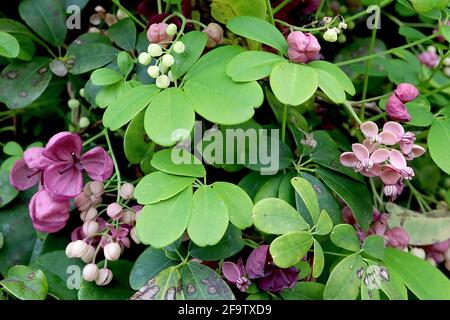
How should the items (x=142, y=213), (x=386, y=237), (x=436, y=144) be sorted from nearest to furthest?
(x=142, y=213) → (x=436, y=144) → (x=386, y=237)

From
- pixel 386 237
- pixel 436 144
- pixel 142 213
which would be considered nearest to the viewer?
pixel 142 213

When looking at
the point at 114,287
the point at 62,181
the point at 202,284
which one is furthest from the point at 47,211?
the point at 202,284

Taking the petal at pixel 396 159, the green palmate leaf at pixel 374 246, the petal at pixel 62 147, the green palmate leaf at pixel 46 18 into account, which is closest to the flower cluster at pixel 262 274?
the green palmate leaf at pixel 374 246

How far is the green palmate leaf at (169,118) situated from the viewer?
0.71m

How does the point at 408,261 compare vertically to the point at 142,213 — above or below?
below

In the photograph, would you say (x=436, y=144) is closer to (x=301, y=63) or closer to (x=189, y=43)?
(x=301, y=63)

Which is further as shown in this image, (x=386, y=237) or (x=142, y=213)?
(x=386, y=237)

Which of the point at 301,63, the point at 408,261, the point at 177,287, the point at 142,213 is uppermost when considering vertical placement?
the point at 301,63

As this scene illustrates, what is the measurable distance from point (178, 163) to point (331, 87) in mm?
255

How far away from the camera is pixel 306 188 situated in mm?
785

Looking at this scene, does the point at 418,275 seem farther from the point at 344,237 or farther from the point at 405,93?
the point at 405,93

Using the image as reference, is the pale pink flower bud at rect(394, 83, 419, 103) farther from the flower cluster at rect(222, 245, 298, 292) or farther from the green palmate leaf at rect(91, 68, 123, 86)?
the green palmate leaf at rect(91, 68, 123, 86)

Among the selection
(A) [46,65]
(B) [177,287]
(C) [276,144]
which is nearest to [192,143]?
(C) [276,144]

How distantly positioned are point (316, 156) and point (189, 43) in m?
0.29
